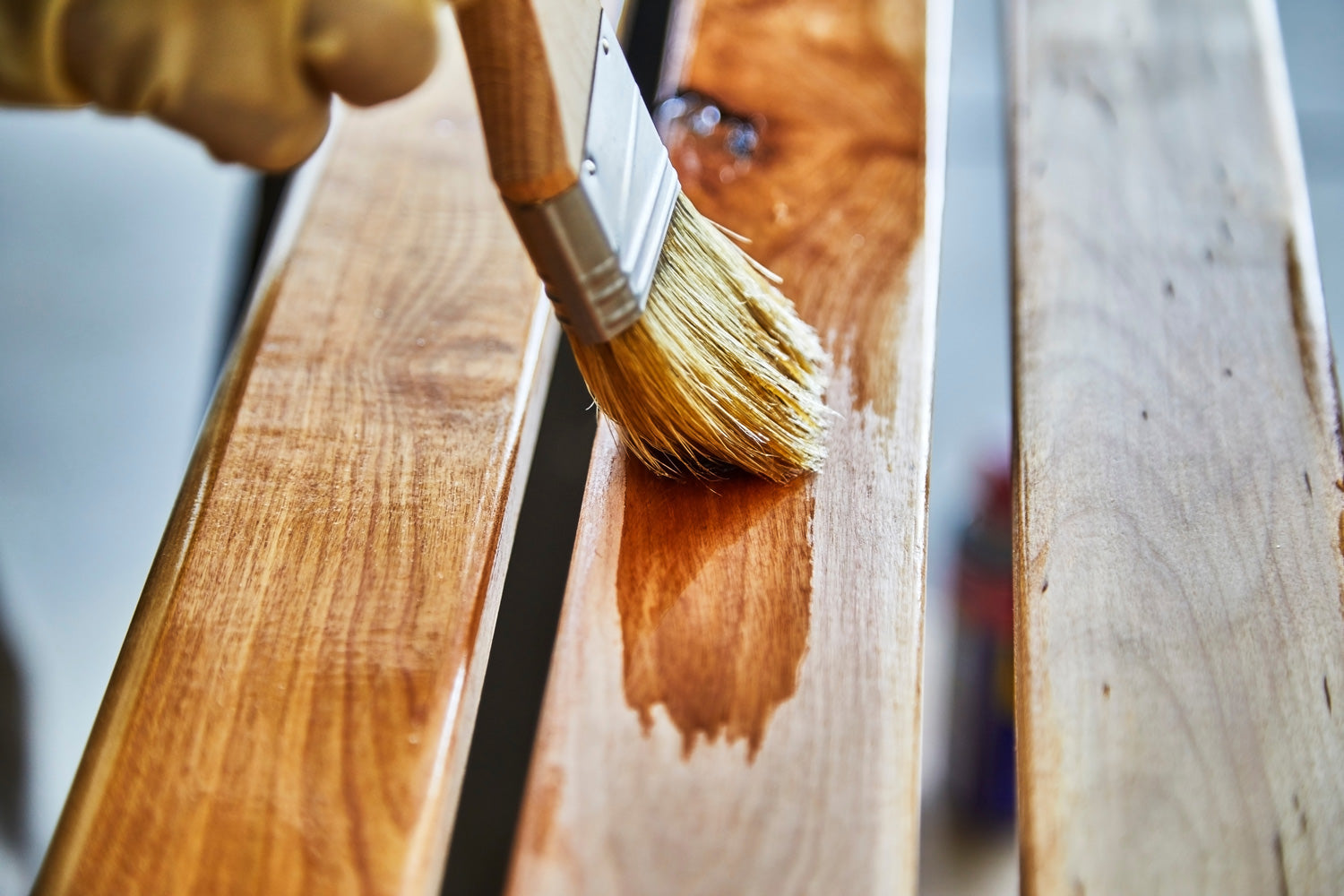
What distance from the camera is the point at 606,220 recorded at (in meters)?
0.69

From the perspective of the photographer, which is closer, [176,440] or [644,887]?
[644,887]

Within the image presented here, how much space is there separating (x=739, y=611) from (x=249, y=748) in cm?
31

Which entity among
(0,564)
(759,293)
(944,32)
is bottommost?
(0,564)

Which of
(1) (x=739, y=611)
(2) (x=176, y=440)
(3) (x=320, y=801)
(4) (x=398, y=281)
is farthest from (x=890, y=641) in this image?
(2) (x=176, y=440)

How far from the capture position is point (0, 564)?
4.59ft

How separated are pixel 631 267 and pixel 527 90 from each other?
13 cm

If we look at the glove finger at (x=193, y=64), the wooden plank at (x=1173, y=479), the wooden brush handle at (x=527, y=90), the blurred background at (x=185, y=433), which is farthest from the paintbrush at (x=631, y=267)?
the blurred background at (x=185, y=433)

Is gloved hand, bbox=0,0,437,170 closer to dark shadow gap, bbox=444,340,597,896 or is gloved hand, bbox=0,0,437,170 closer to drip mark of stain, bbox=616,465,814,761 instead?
drip mark of stain, bbox=616,465,814,761

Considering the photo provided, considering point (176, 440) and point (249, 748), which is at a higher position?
point (176, 440)

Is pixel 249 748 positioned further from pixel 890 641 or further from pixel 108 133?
pixel 108 133

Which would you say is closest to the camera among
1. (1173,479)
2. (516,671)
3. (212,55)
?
(212,55)

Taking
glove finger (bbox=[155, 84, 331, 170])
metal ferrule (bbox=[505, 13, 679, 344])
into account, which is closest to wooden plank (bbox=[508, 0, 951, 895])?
metal ferrule (bbox=[505, 13, 679, 344])

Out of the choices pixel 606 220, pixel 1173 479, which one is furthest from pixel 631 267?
pixel 1173 479

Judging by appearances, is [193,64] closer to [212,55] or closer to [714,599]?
[212,55]
